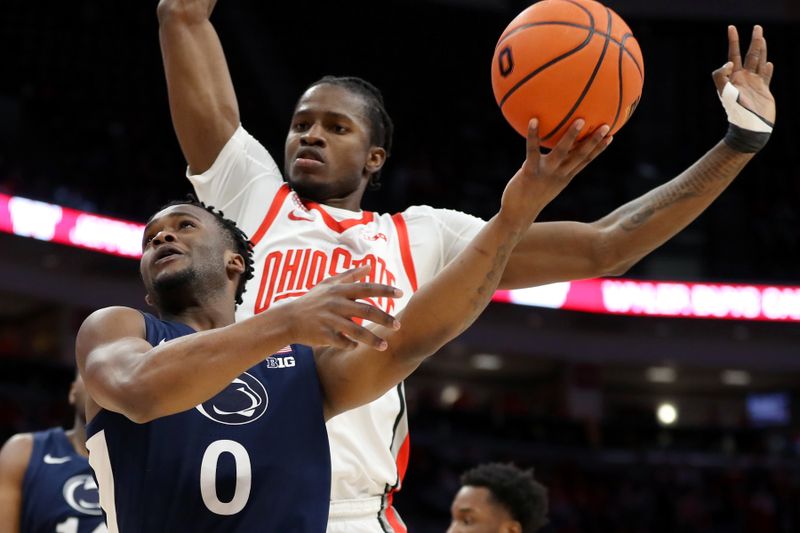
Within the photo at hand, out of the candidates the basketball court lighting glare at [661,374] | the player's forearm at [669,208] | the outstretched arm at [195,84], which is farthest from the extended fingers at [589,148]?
the basketball court lighting glare at [661,374]

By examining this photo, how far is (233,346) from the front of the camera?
83.4 inches

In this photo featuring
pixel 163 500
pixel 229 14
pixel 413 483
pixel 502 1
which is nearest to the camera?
pixel 163 500

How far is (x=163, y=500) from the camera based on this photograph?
2.39m

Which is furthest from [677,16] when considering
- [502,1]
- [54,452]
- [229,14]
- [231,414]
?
[231,414]

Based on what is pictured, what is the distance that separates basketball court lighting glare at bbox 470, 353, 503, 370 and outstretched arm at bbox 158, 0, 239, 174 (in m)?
16.4

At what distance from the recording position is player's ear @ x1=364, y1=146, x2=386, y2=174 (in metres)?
3.59

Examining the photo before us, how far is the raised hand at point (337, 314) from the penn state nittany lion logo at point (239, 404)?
0.48 m

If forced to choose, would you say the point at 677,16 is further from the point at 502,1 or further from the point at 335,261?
the point at 335,261

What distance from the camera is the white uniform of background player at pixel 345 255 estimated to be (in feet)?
9.89

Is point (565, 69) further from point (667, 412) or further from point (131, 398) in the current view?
point (667, 412)

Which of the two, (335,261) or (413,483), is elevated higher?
(413,483)

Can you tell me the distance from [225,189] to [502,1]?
1597 centimetres

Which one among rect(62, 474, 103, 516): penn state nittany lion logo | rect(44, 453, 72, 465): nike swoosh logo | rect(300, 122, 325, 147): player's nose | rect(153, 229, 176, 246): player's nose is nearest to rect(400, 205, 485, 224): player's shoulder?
rect(300, 122, 325, 147): player's nose

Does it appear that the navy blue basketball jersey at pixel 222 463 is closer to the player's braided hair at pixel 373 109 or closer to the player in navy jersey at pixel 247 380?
the player in navy jersey at pixel 247 380
